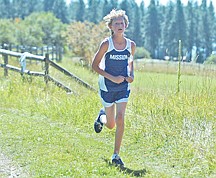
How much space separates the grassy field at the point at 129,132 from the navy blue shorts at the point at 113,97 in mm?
743

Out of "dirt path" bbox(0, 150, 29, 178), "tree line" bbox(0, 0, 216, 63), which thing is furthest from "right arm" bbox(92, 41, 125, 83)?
"tree line" bbox(0, 0, 216, 63)

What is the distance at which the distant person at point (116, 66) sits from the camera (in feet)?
19.4

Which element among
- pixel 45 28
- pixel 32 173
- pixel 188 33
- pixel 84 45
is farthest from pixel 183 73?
pixel 188 33

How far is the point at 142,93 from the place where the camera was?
966cm

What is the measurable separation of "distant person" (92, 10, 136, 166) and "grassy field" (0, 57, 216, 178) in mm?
601

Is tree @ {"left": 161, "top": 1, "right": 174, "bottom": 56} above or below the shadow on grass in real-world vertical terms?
above

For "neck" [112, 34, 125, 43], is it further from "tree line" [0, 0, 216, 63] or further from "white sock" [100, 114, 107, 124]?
"tree line" [0, 0, 216, 63]

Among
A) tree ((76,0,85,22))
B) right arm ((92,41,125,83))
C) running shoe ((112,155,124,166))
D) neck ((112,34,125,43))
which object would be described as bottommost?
running shoe ((112,155,124,166))

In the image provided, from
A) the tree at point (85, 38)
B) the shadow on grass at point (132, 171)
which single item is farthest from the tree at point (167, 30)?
the shadow on grass at point (132, 171)

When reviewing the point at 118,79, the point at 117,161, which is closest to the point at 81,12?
the point at 118,79

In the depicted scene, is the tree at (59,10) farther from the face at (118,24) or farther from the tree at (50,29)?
the face at (118,24)

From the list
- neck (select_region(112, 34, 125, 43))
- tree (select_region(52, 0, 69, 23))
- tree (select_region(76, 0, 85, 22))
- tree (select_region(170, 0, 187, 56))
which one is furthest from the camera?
tree (select_region(76, 0, 85, 22))

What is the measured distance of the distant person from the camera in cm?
592

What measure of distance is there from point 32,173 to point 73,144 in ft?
4.95
